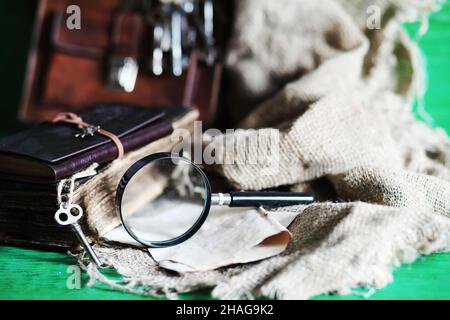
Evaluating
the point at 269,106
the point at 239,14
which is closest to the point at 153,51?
the point at 239,14

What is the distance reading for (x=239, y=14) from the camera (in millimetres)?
1657

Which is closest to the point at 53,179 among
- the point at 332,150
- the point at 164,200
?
the point at 164,200

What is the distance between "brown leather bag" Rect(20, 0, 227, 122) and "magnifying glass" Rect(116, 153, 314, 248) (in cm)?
42

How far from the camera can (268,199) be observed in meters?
1.20

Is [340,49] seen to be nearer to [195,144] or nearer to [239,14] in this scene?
[239,14]

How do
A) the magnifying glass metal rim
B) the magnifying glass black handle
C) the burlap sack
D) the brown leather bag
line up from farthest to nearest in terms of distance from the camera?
the brown leather bag → the magnifying glass black handle → the magnifying glass metal rim → the burlap sack

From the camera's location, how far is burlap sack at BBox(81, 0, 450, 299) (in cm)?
96

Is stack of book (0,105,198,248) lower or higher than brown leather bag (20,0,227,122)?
lower

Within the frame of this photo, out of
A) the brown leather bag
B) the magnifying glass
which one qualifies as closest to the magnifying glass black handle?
the magnifying glass

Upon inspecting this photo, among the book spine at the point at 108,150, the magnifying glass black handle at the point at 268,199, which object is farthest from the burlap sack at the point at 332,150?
the book spine at the point at 108,150

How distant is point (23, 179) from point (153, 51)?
70 cm

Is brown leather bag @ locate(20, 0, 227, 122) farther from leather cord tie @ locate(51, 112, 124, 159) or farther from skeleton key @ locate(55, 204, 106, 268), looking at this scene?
skeleton key @ locate(55, 204, 106, 268)

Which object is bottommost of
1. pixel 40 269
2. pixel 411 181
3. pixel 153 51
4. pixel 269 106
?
pixel 40 269

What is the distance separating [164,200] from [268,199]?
252 mm
